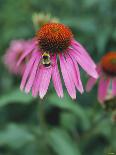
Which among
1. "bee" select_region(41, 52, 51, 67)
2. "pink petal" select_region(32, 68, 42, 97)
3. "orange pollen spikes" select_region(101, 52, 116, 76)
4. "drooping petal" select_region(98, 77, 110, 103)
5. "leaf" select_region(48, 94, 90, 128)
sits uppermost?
"bee" select_region(41, 52, 51, 67)

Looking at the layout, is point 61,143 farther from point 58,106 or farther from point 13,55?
point 13,55

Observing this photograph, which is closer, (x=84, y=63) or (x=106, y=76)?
(x=84, y=63)

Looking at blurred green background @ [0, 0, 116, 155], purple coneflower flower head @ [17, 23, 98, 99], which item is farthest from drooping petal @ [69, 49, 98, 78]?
blurred green background @ [0, 0, 116, 155]

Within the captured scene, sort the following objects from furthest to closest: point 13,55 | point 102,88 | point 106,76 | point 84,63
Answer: point 13,55, point 106,76, point 102,88, point 84,63

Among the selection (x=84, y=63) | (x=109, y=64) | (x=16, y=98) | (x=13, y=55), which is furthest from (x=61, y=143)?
(x=13, y=55)

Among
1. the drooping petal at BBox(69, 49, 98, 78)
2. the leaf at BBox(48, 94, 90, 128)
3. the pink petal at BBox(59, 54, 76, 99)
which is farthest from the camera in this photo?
the leaf at BBox(48, 94, 90, 128)

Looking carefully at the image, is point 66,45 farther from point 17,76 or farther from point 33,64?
point 17,76

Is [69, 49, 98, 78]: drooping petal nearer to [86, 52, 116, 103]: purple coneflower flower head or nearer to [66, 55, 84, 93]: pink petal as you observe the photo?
[66, 55, 84, 93]: pink petal
